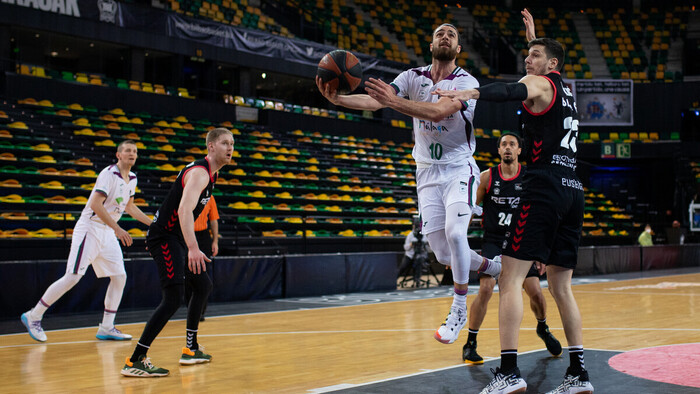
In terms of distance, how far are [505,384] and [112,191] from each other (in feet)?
15.4

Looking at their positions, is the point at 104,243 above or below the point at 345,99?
below

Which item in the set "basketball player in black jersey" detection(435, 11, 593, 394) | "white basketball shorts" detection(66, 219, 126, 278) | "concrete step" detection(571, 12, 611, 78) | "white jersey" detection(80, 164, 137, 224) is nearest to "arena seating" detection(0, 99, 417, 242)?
"white basketball shorts" detection(66, 219, 126, 278)

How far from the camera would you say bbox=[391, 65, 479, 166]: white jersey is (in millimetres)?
5652

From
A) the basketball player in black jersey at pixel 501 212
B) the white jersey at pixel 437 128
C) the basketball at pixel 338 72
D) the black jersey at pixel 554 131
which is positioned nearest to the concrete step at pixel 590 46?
the basketball player in black jersey at pixel 501 212

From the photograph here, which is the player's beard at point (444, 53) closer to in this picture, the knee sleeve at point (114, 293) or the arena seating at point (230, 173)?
the knee sleeve at point (114, 293)

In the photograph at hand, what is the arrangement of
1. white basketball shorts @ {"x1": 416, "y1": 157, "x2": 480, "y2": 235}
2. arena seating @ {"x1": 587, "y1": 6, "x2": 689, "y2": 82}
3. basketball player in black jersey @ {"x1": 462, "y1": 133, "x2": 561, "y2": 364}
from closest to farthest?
white basketball shorts @ {"x1": 416, "y1": 157, "x2": 480, "y2": 235}, basketball player in black jersey @ {"x1": 462, "y1": 133, "x2": 561, "y2": 364}, arena seating @ {"x1": 587, "y1": 6, "x2": 689, "y2": 82}

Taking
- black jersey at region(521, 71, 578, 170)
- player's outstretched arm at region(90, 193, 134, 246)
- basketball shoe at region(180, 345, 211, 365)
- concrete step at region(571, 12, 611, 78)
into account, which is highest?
concrete step at region(571, 12, 611, 78)

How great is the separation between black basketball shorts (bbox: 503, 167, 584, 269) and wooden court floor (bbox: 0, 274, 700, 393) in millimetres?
1432

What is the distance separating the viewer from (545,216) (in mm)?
4414

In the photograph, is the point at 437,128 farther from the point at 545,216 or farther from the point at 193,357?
the point at 193,357

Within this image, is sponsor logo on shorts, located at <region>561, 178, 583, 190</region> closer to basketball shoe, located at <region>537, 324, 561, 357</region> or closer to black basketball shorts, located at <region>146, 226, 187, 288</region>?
basketball shoe, located at <region>537, 324, 561, 357</region>

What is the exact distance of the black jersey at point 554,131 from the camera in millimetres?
4465

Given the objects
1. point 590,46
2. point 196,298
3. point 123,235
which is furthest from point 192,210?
point 590,46

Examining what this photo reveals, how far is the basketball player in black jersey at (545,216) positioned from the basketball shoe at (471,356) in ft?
3.92
